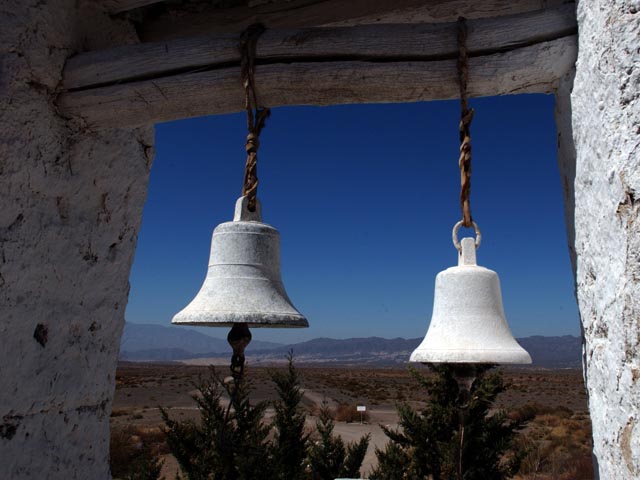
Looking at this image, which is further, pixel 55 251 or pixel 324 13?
pixel 324 13

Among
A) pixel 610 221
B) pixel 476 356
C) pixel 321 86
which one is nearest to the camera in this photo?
pixel 610 221

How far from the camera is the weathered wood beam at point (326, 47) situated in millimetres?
1499

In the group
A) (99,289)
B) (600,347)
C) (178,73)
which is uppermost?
(178,73)

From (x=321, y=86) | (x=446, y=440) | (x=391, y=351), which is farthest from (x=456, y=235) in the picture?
(x=391, y=351)

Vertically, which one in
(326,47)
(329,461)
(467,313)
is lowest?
(329,461)

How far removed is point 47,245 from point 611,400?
5.35ft

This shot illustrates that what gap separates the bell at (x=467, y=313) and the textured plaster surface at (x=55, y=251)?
1123 mm

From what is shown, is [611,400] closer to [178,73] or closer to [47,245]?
[178,73]

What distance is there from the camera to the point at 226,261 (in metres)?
1.91

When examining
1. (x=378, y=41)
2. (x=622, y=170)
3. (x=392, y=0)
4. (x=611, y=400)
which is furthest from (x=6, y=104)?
(x=611, y=400)

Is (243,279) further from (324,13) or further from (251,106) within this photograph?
(324,13)

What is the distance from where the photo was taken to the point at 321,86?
1.68 m

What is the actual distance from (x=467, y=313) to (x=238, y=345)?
79cm

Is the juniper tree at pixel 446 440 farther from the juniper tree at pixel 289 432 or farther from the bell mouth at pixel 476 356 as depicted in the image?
Answer: the bell mouth at pixel 476 356
